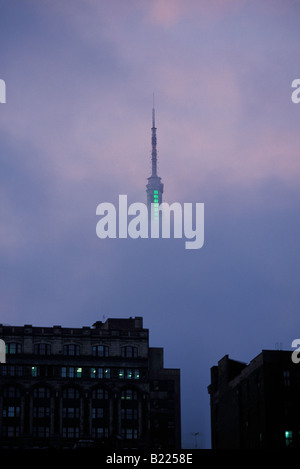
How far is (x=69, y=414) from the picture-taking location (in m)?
159

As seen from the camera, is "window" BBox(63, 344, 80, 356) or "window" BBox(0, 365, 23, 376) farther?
"window" BBox(63, 344, 80, 356)

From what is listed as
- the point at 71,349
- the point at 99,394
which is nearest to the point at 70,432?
the point at 99,394

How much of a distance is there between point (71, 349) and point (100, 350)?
538 centimetres

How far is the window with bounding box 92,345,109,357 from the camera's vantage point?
536 ft

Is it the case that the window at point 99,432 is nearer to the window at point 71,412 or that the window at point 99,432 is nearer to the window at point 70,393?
the window at point 71,412

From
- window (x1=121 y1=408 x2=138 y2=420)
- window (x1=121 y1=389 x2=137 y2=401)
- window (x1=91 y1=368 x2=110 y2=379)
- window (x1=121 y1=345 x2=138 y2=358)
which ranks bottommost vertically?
window (x1=121 y1=408 x2=138 y2=420)

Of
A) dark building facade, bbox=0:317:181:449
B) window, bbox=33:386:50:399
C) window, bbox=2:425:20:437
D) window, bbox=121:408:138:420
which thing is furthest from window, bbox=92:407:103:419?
window, bbox=2:425:20:437

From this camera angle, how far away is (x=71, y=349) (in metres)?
163

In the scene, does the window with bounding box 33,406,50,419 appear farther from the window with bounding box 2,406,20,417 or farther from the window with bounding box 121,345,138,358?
the window with bounding box 121,345,138,358

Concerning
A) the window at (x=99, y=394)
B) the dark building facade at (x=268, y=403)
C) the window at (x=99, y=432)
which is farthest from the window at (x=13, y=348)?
the dark building facade at (x=268, y=403)

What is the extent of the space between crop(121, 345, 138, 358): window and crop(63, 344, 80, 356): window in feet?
27.4
